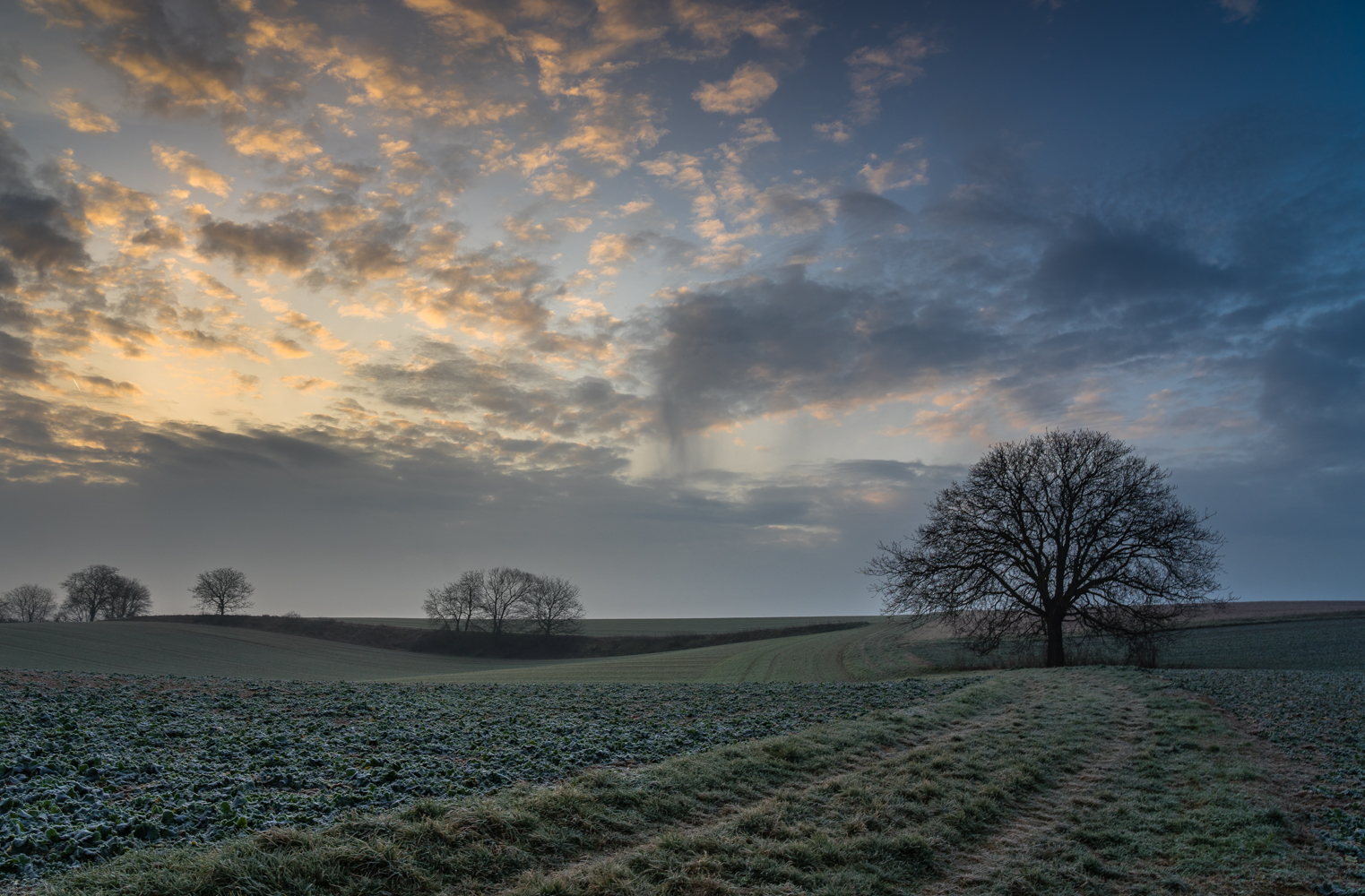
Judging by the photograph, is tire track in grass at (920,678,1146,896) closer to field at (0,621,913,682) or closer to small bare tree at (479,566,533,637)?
field at (0,621,913,682)

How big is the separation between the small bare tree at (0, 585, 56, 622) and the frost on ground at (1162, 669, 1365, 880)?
161285 mm

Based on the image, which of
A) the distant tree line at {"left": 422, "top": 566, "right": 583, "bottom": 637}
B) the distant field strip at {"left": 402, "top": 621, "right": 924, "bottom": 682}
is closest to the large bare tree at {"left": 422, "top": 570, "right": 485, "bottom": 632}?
the distant tree line at {"left": 422, "top": 566, "right": 583, "bottom": 637}

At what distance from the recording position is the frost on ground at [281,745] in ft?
23.8

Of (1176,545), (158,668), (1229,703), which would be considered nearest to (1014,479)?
(1176,545)

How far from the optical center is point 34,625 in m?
61.3

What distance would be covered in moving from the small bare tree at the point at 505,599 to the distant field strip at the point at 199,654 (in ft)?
53.5

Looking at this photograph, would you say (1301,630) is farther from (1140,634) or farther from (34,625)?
(34,625)

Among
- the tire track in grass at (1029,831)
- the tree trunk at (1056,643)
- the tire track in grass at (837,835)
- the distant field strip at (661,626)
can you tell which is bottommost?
the distant field strip at (661,626)

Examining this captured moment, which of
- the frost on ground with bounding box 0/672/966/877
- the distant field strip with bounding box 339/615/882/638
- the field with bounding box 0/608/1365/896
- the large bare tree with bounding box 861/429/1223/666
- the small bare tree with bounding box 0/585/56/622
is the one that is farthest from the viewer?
the small bare tree with bounding box 0/585/56/622

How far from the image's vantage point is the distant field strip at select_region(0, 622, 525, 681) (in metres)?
44.1

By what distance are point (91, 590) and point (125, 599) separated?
4.88 metres

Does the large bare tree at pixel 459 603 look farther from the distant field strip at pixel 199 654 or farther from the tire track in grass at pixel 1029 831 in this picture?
the tire track in grass at pixel 1029 831


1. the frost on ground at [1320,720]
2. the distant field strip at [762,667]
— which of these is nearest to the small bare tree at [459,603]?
the distant field strip at [762,667]

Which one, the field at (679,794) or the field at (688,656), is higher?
the field at (679,794)
